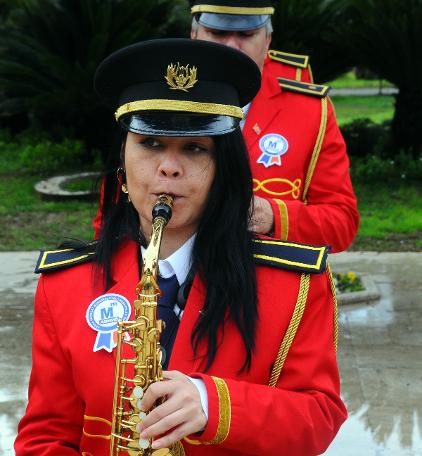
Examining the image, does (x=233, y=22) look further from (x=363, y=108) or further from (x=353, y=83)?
(x=353, y=83)

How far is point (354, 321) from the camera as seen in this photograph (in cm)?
666

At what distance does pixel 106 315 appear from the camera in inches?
94.7

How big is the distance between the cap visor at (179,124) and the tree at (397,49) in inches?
377

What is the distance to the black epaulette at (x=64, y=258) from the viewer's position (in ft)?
8.31

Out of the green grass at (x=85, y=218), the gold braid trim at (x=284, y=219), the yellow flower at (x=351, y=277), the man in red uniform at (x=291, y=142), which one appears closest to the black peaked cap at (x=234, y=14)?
the man in red uniform at (x=291, y=142)

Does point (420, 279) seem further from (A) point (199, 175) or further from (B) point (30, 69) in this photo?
(B) point (30, 69)

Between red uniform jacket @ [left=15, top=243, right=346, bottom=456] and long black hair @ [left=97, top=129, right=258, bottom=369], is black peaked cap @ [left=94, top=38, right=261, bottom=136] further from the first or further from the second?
red uniform jacket @ [left=15, top=243, right=346, bottom=456]

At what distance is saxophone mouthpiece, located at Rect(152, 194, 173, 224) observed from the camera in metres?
2.24

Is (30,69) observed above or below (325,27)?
below

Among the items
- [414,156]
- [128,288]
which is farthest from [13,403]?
[414,156]

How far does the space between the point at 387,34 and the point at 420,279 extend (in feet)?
16.0

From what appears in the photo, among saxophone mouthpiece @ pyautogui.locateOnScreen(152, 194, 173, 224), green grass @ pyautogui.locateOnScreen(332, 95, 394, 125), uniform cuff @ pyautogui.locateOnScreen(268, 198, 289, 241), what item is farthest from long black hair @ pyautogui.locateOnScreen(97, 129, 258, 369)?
green grass @ pyautogui.locateOnScreen(332, 95, 394, 125)

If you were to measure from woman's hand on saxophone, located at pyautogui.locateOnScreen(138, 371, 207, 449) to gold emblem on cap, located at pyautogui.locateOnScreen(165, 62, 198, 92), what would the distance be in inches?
26.3

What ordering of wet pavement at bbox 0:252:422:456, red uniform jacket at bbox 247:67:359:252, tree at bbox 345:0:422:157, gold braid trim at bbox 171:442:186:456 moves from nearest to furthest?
gold braid trim at bbox 171:442:186:456 < red uniform jacket at bbox 247:67:359:252 < wet pavement at bbox 0:252:422:456 < tree at bbox 345:0:422:157
